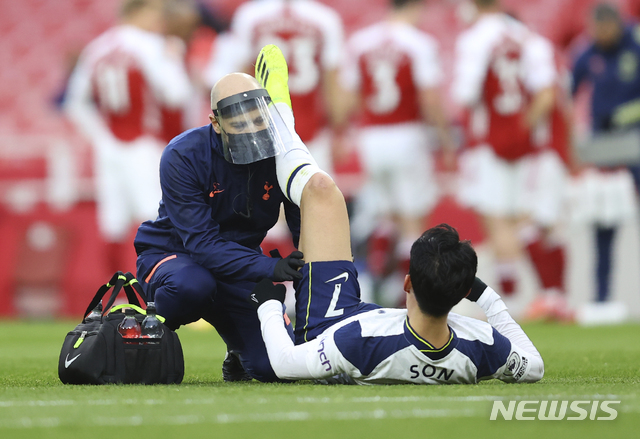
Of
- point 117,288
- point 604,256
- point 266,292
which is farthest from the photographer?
point 604,256

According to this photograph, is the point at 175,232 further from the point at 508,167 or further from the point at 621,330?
the point at 508,167

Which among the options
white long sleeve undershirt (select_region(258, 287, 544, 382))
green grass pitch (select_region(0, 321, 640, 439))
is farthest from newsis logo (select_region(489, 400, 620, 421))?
white long sleeve undershirt (select_region(258, 287, 544, 382))

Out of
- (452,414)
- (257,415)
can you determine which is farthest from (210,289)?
(452,414)

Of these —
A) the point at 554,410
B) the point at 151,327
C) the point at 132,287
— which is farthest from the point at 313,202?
the point at 554,410

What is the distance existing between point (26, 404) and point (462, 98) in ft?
20.8

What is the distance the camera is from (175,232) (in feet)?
13.8

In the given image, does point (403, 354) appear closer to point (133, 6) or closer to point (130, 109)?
point (130, 109)

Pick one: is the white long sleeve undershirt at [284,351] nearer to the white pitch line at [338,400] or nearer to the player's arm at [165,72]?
the white pitch line at [338,400]

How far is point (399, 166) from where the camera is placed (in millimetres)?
9000

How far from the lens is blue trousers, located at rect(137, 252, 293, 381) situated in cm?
386

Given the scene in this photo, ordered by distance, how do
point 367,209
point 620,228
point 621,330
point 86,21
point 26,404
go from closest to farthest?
point 26,404 → point 621,330 → point 620,228 → point 367,209 → point 86,21

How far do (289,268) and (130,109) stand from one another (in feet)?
17.9

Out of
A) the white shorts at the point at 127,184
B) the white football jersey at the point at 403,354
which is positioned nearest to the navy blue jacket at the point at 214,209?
the white football jersey at the point at 403,354

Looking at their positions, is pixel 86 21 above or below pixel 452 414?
above
